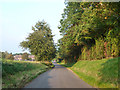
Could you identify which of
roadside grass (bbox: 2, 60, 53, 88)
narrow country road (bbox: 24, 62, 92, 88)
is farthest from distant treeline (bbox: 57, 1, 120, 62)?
roadside grass (bbox: 2, 60, 53, 88)

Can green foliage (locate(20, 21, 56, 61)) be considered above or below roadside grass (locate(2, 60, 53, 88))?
above

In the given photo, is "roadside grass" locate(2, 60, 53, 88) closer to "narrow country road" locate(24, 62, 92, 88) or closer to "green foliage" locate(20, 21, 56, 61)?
"narrow country road" locate(24, 62, 92, 88)

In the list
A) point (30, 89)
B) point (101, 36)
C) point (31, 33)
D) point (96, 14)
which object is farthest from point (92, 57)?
point (31, 33)

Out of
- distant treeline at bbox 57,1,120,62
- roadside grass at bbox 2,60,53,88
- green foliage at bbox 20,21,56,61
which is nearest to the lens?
roadside grass at bbox 2,60,53,88

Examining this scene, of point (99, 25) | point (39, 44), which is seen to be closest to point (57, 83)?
point (99, 25)

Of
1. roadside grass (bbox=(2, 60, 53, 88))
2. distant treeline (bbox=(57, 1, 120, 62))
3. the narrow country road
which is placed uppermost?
distant treeline (bbox=(57, 1, 120, 62))

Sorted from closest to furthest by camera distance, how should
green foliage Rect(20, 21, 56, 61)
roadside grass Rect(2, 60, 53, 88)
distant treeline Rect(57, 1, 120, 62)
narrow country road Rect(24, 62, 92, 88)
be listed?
roadside grass Rect(2, 60, 53, 88), narrow country road Rect(24, 62, 92, 88), distant treeline Rect(57, 1, 120, 62), green foliage Rect(20, 21, 56, 61)

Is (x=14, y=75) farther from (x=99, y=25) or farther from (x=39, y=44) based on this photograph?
(x=39, y=44)

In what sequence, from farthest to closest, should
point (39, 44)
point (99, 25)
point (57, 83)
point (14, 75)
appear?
1. point (39, 44)
2. point (99, 25)
3. point (14, 75)
4. point (57, 83)

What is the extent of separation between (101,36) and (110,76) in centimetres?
893

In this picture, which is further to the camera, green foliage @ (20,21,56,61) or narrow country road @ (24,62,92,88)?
green foliage @ (20,21,56,61)

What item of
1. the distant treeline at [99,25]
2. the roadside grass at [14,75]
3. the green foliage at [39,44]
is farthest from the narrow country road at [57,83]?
the green foliage at [39,44]

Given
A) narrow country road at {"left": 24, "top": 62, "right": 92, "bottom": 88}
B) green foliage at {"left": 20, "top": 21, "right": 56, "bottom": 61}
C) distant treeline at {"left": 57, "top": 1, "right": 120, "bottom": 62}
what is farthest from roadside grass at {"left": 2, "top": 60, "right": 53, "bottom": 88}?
green foliage at {"left": 20, "top": 21, "right": 56, "bottom": 61}

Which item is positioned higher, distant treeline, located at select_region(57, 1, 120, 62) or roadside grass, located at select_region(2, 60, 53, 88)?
distant treeline, located at select_region(57, 1, 120, 62)
